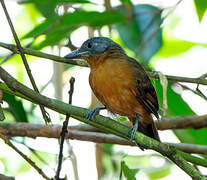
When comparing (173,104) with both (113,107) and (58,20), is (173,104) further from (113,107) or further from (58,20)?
(58,20)

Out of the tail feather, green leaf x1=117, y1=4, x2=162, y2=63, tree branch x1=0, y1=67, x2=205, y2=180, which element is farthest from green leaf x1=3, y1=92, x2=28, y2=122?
green leaf x1=117, y1=4, x2=162, y2=63

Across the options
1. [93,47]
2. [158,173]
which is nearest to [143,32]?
[93,47]

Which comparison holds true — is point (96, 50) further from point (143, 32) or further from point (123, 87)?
point (143, 32)

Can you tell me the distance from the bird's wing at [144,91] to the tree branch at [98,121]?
0.85m

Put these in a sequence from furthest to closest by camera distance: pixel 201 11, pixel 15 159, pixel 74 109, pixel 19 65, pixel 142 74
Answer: pixel 15 159, pixel 19 65, pixel 142 74, pixel 201 11, pixel 74 109

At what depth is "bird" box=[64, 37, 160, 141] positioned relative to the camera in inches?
122

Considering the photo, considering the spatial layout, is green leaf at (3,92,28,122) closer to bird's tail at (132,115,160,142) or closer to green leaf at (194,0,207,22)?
bird's tail at (132,115,160,142)

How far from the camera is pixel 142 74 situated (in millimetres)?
3170

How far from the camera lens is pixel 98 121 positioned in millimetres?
2234

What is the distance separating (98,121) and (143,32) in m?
2.42

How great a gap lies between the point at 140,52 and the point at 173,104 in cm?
108

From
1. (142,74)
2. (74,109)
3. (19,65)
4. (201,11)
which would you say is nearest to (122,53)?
(142,74)

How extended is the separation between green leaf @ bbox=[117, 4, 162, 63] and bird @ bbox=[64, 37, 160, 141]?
98cm

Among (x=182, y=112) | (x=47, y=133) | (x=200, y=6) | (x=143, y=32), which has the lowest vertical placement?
(x=47, y=133)
